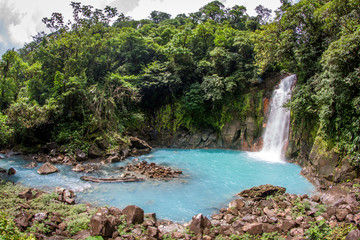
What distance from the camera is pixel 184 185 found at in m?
11.4

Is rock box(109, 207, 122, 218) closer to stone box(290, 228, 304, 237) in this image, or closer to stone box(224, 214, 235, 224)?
stone box(224, 214, 235, 224)

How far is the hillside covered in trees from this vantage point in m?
10.6

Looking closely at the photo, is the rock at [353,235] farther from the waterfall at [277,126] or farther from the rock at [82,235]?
the waterfall at [277,126]

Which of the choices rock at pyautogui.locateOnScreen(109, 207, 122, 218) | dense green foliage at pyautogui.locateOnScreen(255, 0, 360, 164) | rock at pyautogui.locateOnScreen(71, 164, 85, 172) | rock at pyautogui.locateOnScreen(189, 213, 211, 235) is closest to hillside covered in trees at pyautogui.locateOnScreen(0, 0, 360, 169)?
dense green foliage at pyautogui.locateOnScreen(255, 0, 360, 164)

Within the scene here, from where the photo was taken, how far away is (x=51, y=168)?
12.5m

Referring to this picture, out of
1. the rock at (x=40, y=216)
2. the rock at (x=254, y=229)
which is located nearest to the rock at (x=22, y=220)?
the rock at (x=40, y=216)

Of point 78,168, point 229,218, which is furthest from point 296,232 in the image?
point 78,168

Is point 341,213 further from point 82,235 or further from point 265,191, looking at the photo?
point 82,235

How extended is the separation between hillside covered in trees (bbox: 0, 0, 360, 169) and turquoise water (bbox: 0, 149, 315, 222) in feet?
8.63

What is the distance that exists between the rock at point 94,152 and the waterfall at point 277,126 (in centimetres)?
1283

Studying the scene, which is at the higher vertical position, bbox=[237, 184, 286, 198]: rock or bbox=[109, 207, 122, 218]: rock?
bbox=[237, 184, 286, 198]: rock

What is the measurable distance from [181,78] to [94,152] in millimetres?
12485

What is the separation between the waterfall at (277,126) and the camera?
57.6ft

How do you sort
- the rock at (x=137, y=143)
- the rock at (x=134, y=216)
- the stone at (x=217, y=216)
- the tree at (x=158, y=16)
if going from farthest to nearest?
1. the tree at (x=158, y=16)
2. the rock at (x=137, y=143)
3. the stone at (x=217, y=216)
4. the rock at (x=134, y=216)
